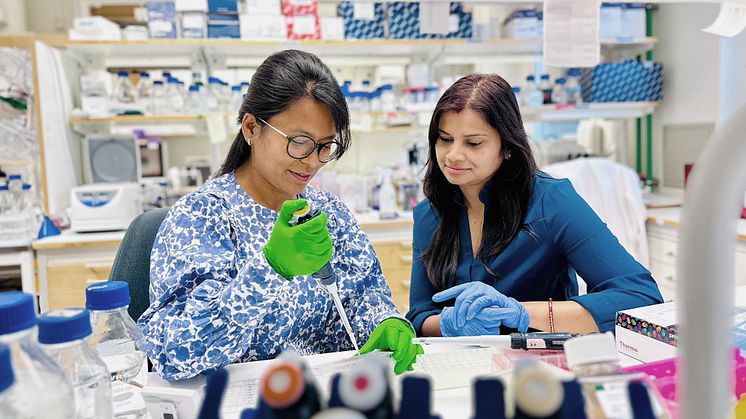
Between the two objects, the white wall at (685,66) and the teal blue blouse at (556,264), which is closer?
the teal blue blouse at (556,264)

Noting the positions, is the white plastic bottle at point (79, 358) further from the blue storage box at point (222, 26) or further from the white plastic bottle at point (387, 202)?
the blue storage box at point (222, 26)

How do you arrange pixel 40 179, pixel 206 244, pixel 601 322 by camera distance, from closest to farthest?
pixel 206 244
pixel 601 322
pixel 40 179

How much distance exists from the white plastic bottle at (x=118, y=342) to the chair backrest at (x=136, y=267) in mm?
358

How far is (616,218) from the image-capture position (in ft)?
9.74

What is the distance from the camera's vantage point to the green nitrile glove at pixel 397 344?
44.3 inches

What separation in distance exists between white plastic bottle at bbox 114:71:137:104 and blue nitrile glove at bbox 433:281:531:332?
104 inches

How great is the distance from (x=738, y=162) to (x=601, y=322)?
3.57 ft

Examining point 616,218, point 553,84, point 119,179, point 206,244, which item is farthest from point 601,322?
point 119,179

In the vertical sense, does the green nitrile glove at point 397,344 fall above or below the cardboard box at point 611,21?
below

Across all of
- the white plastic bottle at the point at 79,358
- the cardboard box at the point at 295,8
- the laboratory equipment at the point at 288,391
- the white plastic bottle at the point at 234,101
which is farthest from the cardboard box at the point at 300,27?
the laboratory equipment at the point at 288,391

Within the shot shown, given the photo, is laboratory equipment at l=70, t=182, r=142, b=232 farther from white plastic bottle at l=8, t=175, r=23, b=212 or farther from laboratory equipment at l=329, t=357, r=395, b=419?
laboratory equipment at l=329, t=357, r=395, b=419

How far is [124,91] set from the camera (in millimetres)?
3357

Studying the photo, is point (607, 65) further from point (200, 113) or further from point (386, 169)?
point (200, 113)

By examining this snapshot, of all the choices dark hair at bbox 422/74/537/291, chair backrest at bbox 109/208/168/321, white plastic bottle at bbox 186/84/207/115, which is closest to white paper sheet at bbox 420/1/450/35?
dark hair at bbox 422/74/537/291
